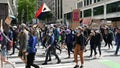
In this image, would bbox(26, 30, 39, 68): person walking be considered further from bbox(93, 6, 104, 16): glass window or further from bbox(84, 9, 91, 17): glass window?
bbox(84, 9, 91, 17): glass window

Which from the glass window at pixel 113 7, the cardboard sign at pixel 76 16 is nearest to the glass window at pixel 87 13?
the glass window at pixel 113 7

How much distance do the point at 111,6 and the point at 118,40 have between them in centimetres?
6190

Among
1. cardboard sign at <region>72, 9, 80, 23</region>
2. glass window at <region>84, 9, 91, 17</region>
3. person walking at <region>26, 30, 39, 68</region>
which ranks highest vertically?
glass window at <region>84, 9, 91, 17</region>

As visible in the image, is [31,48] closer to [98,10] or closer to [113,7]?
[113,7]

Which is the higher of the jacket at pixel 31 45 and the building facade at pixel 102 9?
the building facade at pixel 102 9

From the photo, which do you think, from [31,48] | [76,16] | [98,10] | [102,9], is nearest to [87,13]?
[98,10]

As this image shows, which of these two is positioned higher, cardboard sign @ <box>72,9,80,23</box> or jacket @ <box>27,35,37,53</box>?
cardboard sign @ <box>72,9,80,23</box>

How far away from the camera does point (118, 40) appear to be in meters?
22.0

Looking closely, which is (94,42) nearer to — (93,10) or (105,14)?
(105,14)

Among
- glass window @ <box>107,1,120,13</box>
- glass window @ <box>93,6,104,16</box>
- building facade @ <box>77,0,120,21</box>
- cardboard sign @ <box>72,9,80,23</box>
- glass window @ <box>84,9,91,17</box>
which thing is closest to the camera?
cardboard sign @ <box>72,9,80,23</box>

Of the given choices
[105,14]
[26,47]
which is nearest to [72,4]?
[105,14]

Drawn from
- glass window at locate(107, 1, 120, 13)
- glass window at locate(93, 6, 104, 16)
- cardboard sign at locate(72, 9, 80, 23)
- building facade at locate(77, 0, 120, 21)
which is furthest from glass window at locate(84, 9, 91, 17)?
cardboard sign at locate(72, 9, 80, 23)

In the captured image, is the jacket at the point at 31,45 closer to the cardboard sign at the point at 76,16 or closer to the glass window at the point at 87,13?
the cardboard sign at the point at 76,16

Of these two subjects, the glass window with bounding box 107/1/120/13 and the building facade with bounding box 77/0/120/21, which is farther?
the building facade with bounding box 77/0/120/21
